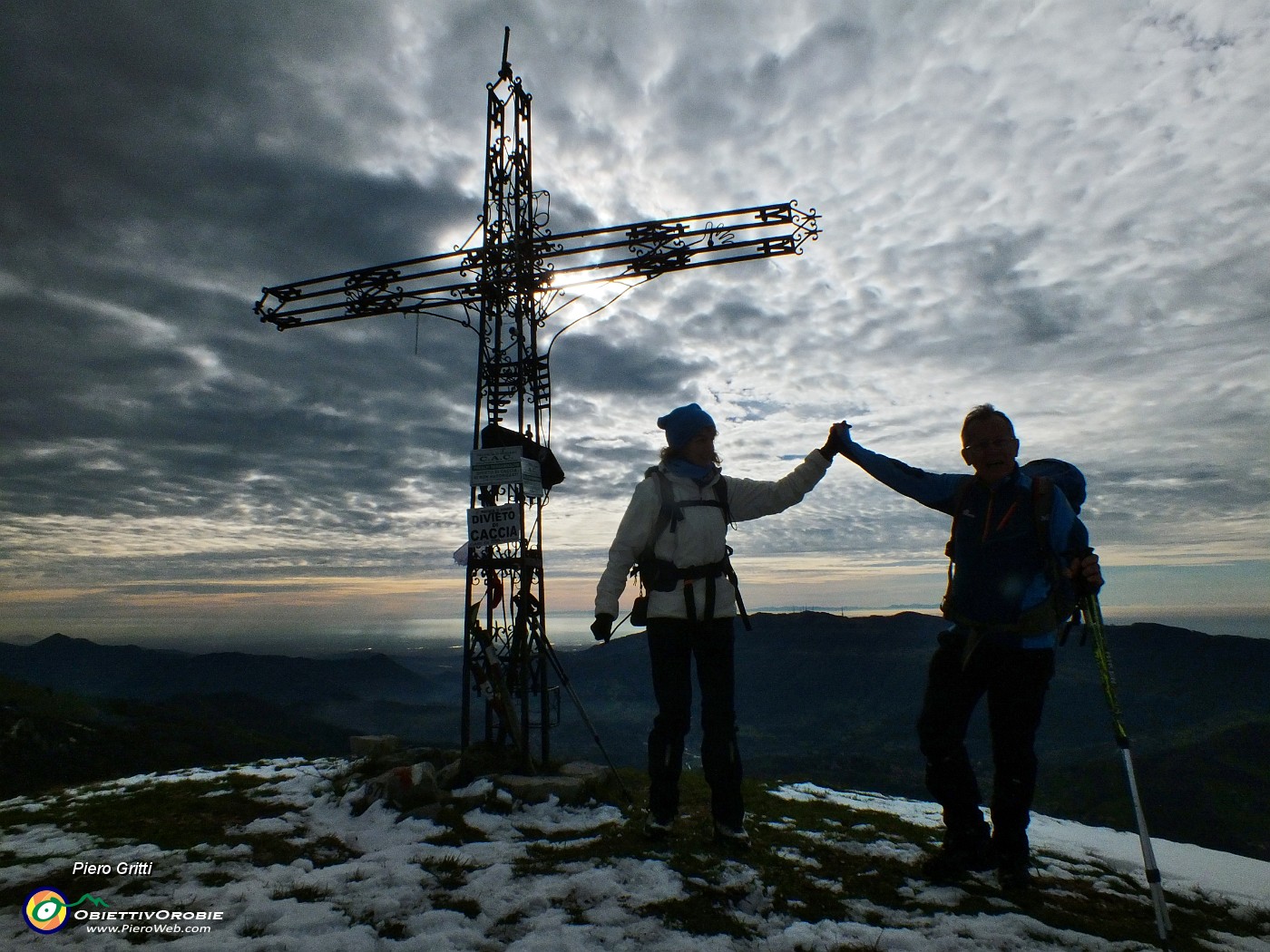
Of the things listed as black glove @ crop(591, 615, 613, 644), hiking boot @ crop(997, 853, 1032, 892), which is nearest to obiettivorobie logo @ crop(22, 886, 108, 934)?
black glove @ crop(591, 615, 613, 644)

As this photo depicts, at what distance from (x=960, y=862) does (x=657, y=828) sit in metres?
2.42

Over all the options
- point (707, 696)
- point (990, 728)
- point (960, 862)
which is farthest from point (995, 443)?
point (960, 862)

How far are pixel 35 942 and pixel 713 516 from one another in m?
5.24

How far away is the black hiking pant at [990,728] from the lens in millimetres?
4461

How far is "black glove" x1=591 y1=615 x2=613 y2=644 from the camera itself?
5.46 m

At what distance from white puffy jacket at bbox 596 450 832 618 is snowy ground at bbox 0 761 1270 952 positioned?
2.00m

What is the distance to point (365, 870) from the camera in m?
4.79

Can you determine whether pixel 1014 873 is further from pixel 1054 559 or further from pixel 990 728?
pixel 1054 559

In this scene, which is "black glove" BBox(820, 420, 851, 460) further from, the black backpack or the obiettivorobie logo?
the obiettivorobie logo

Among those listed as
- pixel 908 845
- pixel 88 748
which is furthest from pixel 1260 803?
pixel 88 748

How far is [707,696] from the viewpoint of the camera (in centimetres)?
538

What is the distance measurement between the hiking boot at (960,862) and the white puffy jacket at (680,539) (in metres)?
2.40

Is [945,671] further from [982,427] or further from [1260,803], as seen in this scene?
[1260,803]

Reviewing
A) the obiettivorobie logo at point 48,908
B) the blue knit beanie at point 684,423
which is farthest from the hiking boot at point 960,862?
the obiettivorobie logo at point 48,908
